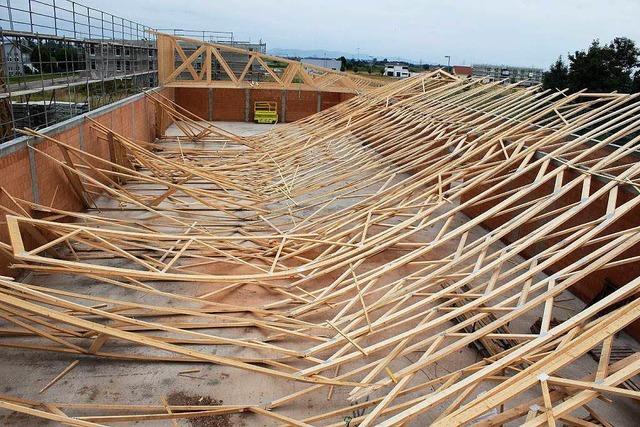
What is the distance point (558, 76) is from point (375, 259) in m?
38.0

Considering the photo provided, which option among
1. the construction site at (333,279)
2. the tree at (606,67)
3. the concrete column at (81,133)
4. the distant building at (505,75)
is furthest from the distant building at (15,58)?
the tree at (606,67)

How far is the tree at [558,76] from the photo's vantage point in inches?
1534

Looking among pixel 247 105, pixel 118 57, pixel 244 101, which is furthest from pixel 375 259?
pixel 244 101

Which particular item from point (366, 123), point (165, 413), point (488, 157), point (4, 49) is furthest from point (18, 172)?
point (366, 123)

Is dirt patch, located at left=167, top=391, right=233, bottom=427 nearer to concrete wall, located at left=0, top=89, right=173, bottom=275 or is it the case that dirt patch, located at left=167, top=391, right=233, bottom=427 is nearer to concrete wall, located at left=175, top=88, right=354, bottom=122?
concrete wall, located at left=0, top=89, right=173, bottom=275

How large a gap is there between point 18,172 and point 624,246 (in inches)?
357

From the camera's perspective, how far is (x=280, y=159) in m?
14.4

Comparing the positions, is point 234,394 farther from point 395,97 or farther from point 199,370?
point 395,97

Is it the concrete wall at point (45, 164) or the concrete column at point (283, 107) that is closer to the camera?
the concrete wall at point (45, 164)

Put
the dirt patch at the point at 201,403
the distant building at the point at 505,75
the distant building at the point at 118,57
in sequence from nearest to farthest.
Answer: the dirt patch at the point at 201,403
the distant building at the point at 118,57
the distant building at the point at 505,75

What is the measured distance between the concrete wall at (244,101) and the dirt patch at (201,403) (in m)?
20.9

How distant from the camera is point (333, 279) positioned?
8.73 meters

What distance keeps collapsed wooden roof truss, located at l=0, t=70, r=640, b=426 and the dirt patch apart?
0.12 metres

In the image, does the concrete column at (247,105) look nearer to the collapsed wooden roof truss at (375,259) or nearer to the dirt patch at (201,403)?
the collapsed wooden roof truss at (375,259)
